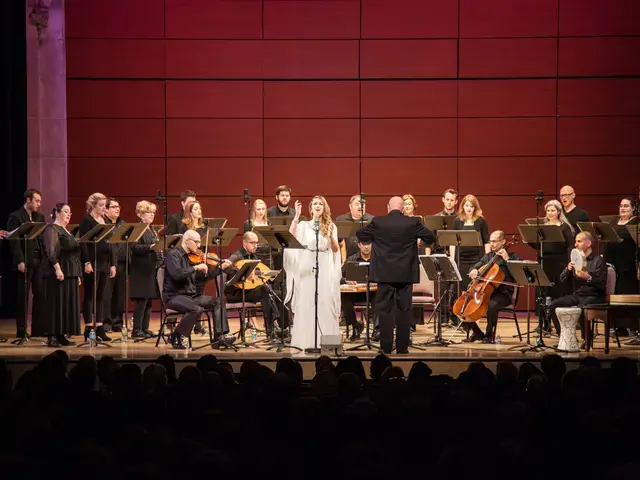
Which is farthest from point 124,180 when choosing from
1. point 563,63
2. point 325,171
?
point 563,63

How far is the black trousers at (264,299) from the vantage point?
929 cm

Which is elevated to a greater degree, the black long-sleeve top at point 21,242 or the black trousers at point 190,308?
the black long-sleeve top at point 21,242

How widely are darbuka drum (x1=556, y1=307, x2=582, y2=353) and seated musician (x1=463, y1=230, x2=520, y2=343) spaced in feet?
2.75

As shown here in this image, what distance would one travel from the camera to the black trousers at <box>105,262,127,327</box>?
9.81 meters

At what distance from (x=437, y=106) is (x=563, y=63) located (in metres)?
1.89

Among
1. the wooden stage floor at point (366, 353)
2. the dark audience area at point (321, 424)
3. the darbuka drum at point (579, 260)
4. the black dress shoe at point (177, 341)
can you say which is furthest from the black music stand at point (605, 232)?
the black dress shoe at point (177, 341)

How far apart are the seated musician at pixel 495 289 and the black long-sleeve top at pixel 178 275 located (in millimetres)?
2794

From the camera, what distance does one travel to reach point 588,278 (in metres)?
8.60

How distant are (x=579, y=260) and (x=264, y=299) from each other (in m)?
3.31

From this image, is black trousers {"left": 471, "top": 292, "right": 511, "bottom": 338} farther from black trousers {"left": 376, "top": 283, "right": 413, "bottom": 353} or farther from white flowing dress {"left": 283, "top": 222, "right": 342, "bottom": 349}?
white flowing dress {"left": 283, "top": 222, "right": 342, "bottom": 349}

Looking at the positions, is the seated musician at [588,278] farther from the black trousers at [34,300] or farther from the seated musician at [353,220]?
the black trousers at [34,300]

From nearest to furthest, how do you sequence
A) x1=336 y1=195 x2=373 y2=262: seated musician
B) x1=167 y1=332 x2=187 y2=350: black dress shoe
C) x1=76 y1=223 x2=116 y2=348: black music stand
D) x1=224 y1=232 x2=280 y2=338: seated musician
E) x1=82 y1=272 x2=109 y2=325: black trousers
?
x1=76 y1=223 x2=116 y2=348: black music stand < x1=167 y1=332 x2=187 y2=350: black dress shoe < x1=224 y1=232 x2=280 y2=338: seated musician < x1=82 y1=272 x2=109 y2=325: black trousers < x1=336 y1=195 x2=373 y2=262: seated musician

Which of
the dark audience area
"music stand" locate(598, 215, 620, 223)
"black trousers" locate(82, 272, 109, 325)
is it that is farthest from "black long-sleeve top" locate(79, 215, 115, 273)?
"music stand" locate(598, 215, 620, 223)

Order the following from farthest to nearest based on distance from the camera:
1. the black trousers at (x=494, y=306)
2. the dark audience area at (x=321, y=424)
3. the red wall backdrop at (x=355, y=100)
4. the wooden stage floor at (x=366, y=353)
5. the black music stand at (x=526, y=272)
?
the red wall backdrop at (x=355, y=100) < the black trousers at (x=494, y=306) < the black music stand at (x=526, y=272) < the wooden stage floor at (x=366, y=353) < the dark audience area at (x=321, y=424)
